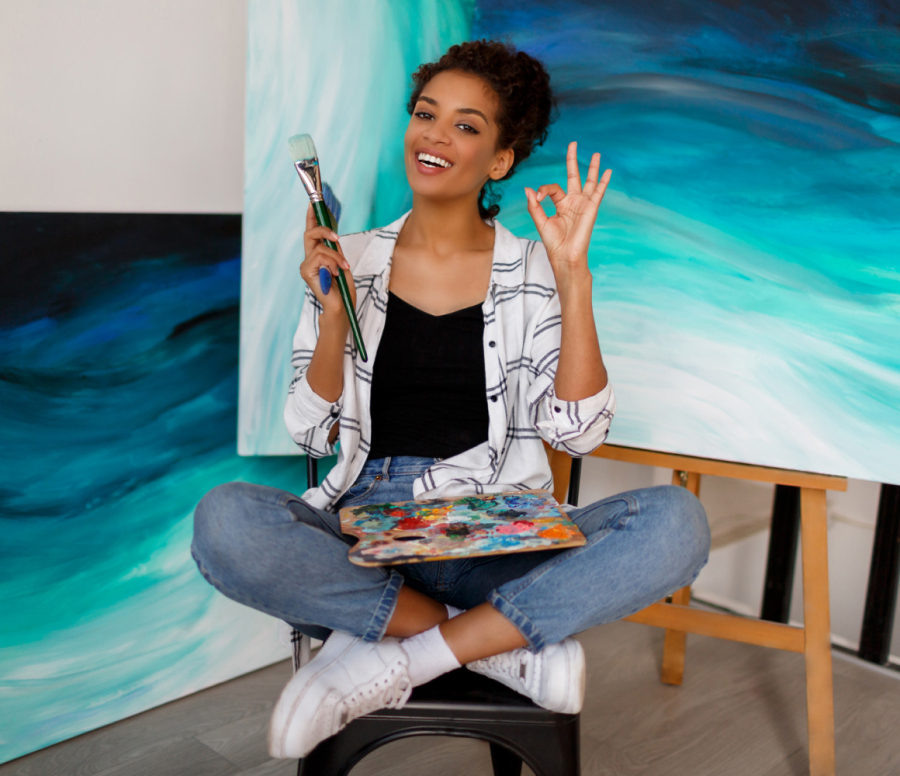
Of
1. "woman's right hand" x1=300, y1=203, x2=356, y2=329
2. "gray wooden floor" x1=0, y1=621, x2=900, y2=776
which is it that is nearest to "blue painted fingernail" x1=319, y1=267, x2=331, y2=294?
"woman's right hand" x1=300, y1=203, x2=356, y2=329

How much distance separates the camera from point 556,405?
1259 mm

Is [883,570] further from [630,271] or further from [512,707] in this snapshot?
[512,707]

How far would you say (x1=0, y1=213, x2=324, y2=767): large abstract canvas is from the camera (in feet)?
4.56

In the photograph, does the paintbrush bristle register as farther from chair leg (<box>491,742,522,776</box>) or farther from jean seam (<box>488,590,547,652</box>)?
chair leg (<box>491,742,522,776</box>)

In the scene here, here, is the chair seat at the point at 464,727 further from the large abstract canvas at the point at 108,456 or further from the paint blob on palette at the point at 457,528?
the large abstract canvas at the point at 108,456

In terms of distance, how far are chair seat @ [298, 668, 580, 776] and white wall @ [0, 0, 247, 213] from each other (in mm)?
1016

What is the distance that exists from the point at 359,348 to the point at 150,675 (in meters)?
0.89

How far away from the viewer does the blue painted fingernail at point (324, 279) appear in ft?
3.99

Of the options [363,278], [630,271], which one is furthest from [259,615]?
[630,271]

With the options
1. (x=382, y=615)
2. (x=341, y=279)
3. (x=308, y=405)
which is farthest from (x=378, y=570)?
(x=341, y=279)

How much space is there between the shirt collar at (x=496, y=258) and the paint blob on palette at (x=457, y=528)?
0.41 meters

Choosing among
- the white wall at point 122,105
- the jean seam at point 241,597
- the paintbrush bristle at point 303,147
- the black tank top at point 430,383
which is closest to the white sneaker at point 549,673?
the jean seam at point 241,597

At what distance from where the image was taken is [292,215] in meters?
1.54

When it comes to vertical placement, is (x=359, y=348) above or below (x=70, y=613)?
above
